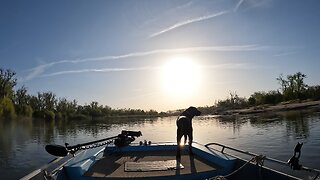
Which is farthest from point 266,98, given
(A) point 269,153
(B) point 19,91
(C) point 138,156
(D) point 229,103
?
(C) point 138,156

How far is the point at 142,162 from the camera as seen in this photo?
8.16m

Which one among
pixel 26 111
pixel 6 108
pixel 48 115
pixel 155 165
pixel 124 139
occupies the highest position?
pixel 6 108

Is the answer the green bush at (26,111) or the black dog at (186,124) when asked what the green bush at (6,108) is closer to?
the green bush at (26,111)

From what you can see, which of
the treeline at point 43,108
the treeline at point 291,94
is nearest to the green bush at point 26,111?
the treeline at point 43,108

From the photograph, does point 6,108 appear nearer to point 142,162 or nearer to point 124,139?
point 124,139

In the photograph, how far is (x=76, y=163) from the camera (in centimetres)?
700

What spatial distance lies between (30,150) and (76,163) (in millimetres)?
18335

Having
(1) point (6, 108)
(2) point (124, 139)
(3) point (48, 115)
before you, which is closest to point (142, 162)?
(2) point (124, 139)

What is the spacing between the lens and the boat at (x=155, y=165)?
6.02 metres

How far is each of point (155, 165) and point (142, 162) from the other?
60 centimetres

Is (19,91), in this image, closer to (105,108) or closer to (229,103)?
(105,108)

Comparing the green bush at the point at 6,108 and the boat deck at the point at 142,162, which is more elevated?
the green bush at the point at 6,108

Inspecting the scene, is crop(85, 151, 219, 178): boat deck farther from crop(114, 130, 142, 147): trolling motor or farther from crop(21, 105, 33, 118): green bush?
crop(21, 105, 33, 118): green bush

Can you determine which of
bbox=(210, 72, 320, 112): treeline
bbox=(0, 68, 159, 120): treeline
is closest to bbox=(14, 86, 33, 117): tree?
bbox=(0, 68, 159, 120): treeline
